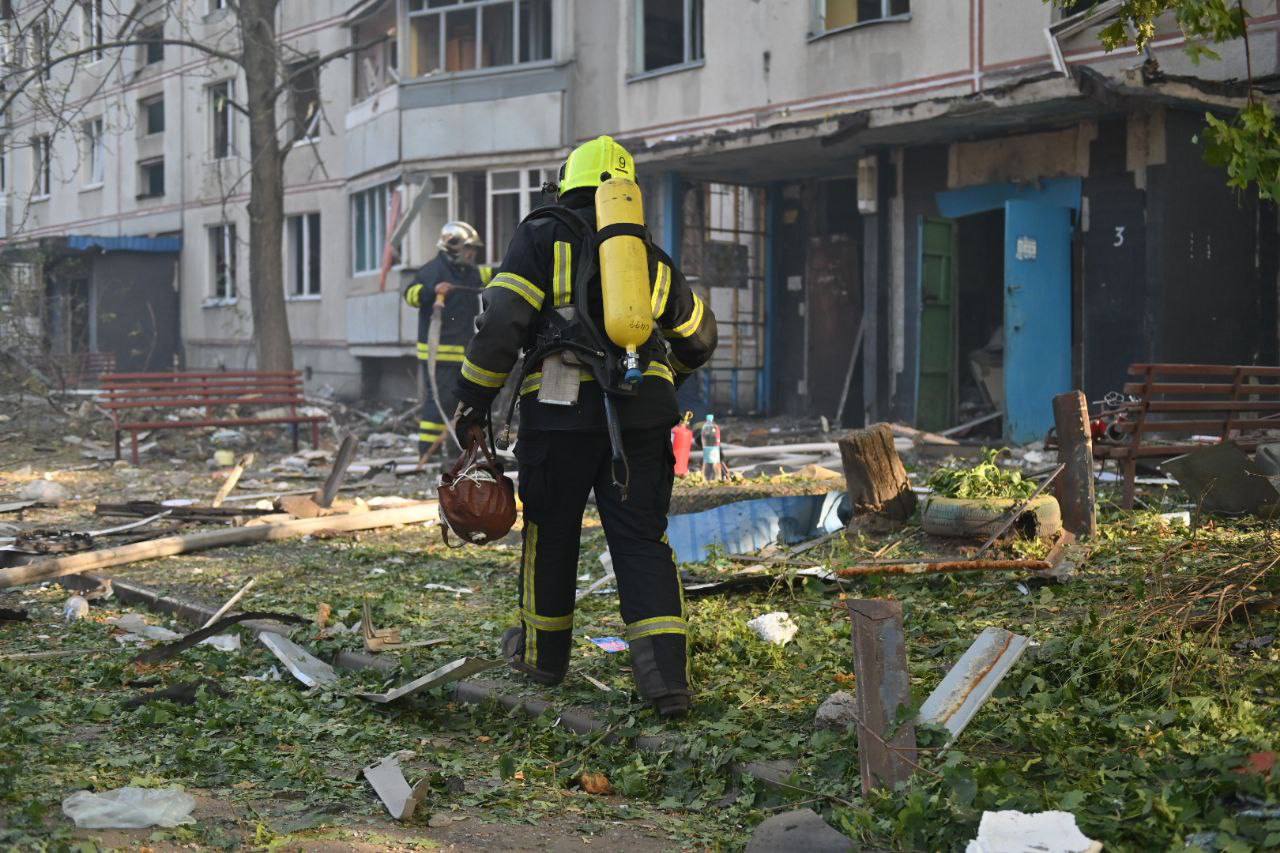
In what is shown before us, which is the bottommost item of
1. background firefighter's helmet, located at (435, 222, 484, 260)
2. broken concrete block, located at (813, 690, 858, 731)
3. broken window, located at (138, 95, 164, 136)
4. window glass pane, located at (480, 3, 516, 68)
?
broken concrete block, located at (813, 690, 858, 731)

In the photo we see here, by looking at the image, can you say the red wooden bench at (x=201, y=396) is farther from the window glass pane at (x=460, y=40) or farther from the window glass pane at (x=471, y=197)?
the window glass pane at (x=460, y=40)

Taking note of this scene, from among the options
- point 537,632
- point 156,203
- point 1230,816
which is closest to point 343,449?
point 537,632

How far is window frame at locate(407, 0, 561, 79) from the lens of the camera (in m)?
19.8

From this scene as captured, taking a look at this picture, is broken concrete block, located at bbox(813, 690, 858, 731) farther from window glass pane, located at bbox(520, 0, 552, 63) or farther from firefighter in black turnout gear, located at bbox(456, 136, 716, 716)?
window glass pane, located at bbox(520, 0, 552, 63)

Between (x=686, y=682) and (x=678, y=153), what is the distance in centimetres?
1218

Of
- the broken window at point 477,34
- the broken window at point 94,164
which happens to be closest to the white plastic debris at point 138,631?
the broken window at point 477,34

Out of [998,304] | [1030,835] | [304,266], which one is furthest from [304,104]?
Result: [1030,835]

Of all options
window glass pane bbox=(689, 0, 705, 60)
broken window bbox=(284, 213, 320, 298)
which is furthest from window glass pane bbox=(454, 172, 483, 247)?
Answer: broken window bbox=(284, 213, 320, 298)

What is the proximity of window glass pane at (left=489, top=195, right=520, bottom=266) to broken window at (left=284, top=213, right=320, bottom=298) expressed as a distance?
7.09 meters

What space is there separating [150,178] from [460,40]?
14841 millimetres

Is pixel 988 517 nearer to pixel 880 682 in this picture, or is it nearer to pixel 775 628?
pixel 775 628

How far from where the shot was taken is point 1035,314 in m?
13.6

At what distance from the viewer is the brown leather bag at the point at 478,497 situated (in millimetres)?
5195

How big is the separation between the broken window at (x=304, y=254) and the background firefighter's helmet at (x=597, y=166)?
21.8 metres
